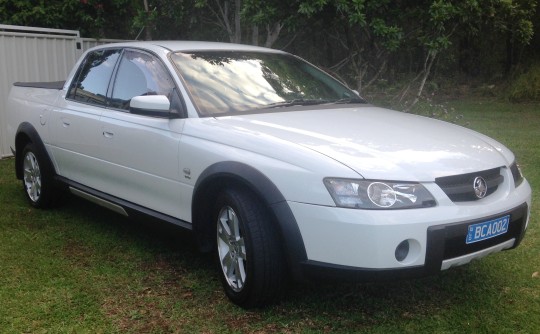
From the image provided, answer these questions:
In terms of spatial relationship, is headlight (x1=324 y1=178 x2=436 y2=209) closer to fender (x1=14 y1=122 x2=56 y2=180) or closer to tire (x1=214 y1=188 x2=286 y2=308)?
tire (x1=214 y1=188 x2=286 y2=308)

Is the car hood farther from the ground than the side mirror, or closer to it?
closer to it

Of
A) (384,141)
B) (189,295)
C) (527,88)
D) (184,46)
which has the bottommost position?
(189,295)

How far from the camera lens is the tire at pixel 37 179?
5.74 m

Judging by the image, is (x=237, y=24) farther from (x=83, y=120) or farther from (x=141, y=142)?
(x=141, y=142)

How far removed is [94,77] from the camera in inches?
211

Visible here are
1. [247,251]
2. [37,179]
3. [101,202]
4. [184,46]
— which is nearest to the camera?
[247,251]

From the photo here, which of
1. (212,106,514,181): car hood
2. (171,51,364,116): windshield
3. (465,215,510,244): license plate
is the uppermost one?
(171,51,364,116): windshield

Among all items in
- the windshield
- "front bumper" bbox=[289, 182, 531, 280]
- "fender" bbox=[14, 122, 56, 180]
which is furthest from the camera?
"fender" bbox=[14, 122, 56, 180]

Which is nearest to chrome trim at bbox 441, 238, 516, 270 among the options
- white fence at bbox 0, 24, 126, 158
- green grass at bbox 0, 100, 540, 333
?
green grass at bbox 0, 100, 540, 333

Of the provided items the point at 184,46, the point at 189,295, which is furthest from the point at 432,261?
the point at 184,46

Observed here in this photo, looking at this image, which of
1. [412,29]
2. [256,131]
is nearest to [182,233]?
[256,131]

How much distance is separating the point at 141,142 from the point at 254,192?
3.98 feet

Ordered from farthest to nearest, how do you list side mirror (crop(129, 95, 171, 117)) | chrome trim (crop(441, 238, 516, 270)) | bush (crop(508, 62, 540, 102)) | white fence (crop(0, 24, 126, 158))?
1. bush (crop(508, 62, 540, 102))
2. white fence (crop(0, 24, 126, 158))
3. side mirror (crop(129, 95, 171, 117))
4. chrome trim (crop(441, 238, 516, 270))

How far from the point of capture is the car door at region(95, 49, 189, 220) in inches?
163
